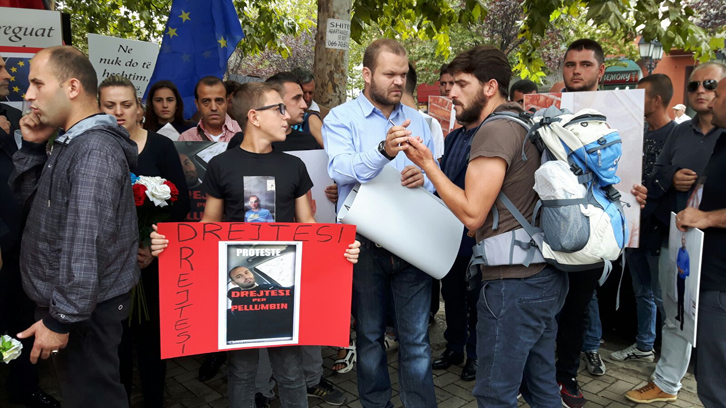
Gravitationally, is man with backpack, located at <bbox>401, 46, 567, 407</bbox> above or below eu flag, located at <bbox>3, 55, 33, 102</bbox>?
below

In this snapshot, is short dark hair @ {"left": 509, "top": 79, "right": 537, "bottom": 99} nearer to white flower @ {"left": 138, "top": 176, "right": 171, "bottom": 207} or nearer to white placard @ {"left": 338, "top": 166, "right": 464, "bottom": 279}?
white placard @ {"left": 338, "top": 166, "right": 464, "bottom": 279}

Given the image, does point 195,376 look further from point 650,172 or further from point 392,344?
point 650,172

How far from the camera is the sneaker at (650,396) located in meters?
3.87

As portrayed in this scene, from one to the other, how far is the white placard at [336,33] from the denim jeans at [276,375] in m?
3.41

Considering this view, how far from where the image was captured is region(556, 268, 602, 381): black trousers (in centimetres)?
368

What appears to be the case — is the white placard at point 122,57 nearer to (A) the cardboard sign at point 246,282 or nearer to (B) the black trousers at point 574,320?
(A) the cardboard sign at point 246,282

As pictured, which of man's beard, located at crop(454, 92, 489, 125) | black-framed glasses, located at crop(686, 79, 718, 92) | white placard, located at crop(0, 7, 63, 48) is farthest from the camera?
white placard, located at crop(0, 7, 63, 48)

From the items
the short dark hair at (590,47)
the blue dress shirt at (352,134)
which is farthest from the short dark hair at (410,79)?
the blue dress shirt at (352,134)

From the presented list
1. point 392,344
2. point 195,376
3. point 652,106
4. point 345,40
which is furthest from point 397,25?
point 195,376

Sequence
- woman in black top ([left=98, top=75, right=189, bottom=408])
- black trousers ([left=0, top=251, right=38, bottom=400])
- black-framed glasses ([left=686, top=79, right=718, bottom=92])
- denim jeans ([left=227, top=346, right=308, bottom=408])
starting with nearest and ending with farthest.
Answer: denim jeans ([left=227, top=346, right=308, bottom=408]) < woman in black top ([left=98, top=75, right=189, bottom=408]) < black trousers ([left=0, top=251, right=38, bottom=400]) < black-framed glasses ([left=686, top=79, right=718, bottom=92])

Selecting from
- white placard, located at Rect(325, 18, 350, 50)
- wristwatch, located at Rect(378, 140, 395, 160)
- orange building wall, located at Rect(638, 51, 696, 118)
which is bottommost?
wristwatch, located at Rect(378, 140, 395, 160)

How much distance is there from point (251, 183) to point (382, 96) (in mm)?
917

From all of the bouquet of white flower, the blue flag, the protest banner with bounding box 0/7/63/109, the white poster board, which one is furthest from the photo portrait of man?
the protest banner with bounding box 0/7/63/109

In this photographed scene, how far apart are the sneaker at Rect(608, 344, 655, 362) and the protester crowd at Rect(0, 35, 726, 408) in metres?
0.41
